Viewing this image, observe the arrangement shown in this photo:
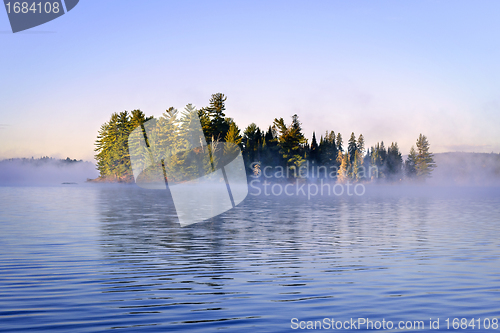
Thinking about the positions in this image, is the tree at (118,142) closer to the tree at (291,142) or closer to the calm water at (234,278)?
the tree at (291,142)

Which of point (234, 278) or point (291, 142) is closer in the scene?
point (234, 278)

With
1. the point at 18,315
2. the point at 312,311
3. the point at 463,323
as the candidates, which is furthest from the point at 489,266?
the point at 18,315

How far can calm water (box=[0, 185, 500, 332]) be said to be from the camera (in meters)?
10.8

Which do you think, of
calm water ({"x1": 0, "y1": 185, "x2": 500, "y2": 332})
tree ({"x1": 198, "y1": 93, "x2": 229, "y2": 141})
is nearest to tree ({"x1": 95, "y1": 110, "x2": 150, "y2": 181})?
tree ({"x1": 198, "y1": 93, "x2": 229, "y2": 141})

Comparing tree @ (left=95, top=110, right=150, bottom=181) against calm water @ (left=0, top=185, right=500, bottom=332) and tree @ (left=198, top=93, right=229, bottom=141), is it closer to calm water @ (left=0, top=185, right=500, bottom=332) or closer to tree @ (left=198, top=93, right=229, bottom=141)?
tree @ (left=198, top=93, right=229, bottom=141)

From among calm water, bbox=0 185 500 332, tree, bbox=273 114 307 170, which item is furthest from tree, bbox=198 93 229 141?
calm water, bbox=0 185 500 332

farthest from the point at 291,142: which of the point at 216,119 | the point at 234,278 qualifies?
the point at 234,278

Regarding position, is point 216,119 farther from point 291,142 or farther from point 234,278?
point 234,278

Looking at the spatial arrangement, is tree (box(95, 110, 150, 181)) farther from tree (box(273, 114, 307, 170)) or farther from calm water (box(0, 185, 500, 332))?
calm water (box(0, 185, 500, 332))

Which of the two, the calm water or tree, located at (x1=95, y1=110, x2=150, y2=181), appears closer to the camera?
the calm water

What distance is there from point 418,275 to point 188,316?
919 cm

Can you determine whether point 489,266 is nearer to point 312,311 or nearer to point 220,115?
point 312,311

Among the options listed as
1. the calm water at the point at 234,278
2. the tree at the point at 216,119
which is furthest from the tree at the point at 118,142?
the calm water at the point at 234,278

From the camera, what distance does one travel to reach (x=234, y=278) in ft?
49.5
